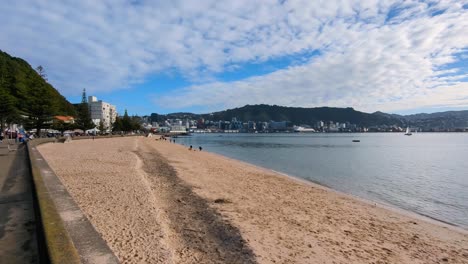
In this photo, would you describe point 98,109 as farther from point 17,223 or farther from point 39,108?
point 17,223

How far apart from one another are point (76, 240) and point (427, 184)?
1981cm

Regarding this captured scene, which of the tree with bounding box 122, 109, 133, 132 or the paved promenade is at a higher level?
the tree with bounding box 122, 109, 133, 132

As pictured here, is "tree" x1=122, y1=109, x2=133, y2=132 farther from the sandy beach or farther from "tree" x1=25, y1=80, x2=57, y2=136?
the sandy beach

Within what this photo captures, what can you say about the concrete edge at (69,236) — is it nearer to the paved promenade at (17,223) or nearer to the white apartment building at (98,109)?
the paved promenade at (17,223)

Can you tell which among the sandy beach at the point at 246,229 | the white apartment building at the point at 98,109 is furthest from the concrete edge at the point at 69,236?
the white apartment building at the point at 98,109

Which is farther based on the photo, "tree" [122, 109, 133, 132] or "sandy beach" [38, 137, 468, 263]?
"tree" [122, 109, 133, 132]

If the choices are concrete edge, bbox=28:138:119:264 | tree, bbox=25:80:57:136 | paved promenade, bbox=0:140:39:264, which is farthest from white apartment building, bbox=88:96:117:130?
concrete edge, bbox=28:138:119:264

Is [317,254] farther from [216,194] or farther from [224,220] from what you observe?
[216,194]

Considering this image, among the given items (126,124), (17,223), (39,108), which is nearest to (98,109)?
(126,124)

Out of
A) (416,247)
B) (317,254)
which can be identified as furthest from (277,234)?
(416,247)

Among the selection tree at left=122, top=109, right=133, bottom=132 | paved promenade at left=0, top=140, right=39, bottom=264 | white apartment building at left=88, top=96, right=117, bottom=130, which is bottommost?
paved promenade at left=0, top=140, right=39, bottom=264

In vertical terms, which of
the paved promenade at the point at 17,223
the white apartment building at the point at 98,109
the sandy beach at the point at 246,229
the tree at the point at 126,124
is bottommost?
the sandy beach at the point at 246,229

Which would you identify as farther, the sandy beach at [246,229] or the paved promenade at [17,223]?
the sandy beach at [246,229]

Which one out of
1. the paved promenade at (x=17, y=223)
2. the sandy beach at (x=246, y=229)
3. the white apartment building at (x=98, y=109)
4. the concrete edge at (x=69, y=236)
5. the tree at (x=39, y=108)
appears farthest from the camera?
the white apartment building at (x=98, y=109)
